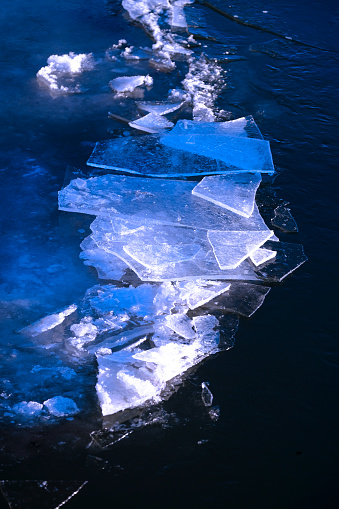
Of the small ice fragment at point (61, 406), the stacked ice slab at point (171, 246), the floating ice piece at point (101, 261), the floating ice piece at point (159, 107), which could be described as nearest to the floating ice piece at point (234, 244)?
the stacked ice slab at point (171, 246)

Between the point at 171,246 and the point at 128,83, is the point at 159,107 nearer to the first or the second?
the point at 128,83

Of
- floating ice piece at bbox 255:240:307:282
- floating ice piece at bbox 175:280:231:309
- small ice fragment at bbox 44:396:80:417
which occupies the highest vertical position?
floating ice piece at bbox 255:240:307:282

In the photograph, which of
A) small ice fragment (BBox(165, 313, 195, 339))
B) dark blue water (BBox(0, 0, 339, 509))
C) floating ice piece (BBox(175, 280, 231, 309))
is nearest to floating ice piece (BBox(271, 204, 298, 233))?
dark blue water (BBox(0, 0, 339, 509))

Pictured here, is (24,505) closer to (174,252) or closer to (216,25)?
(174,252)

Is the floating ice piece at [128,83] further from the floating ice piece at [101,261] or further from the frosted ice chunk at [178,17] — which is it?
the floating ice piece at [101,261]

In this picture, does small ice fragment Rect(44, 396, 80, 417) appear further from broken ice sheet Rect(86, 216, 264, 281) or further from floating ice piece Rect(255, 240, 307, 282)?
floating ice piece Rect(255, 240, 307, 282)

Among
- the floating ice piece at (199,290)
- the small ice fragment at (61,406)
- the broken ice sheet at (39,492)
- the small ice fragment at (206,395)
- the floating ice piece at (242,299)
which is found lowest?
the broken ice sheet at (39,492)
